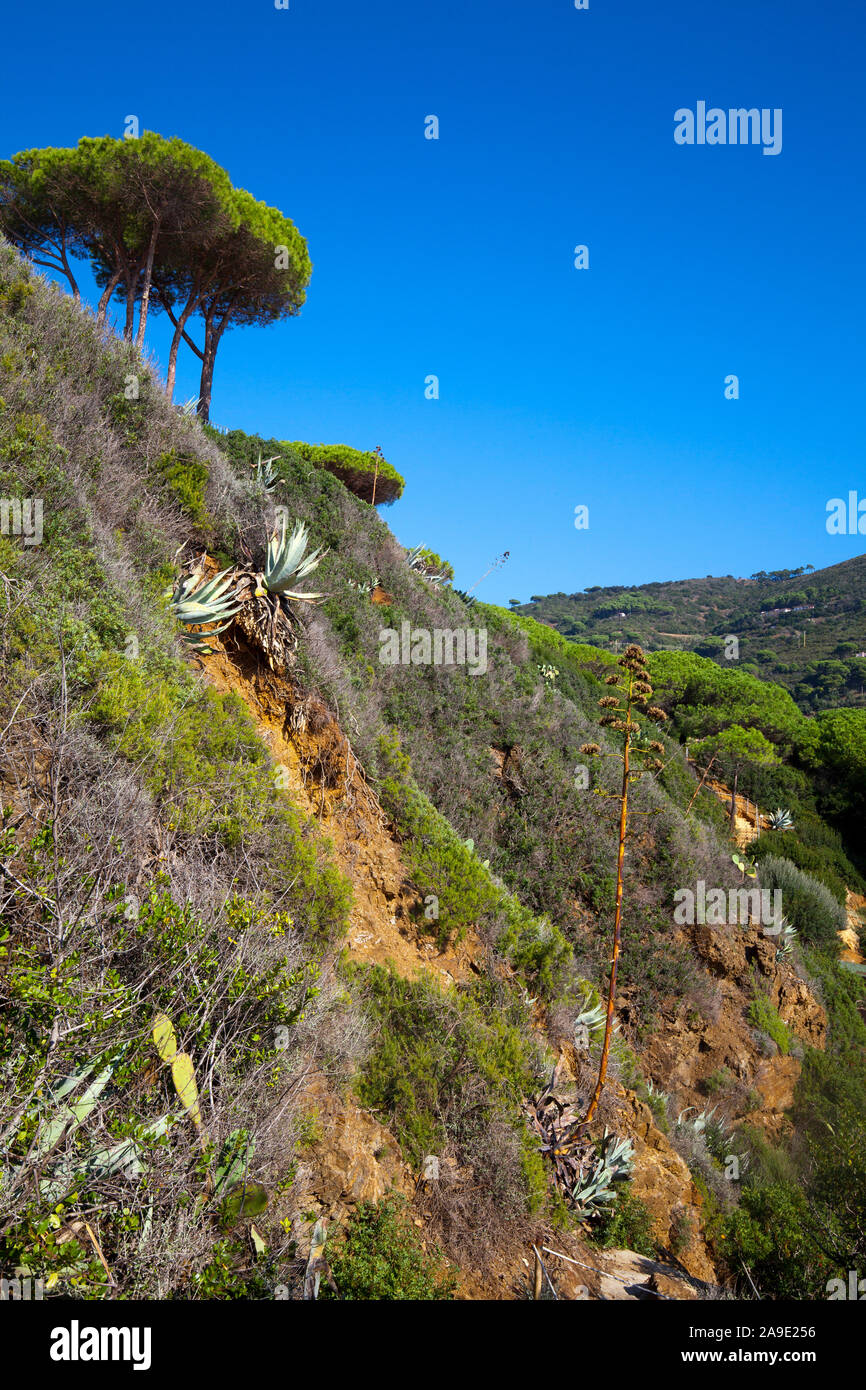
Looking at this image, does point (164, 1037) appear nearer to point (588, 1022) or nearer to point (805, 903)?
point (588, 1022)

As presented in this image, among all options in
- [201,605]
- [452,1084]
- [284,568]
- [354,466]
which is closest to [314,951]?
[452,1084]

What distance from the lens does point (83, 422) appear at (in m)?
6.44

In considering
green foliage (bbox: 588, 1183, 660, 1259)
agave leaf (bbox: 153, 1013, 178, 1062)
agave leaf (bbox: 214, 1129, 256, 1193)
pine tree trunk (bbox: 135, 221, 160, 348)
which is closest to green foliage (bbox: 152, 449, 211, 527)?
agave leaf (bbox: 153, 1013, 178, 1062)

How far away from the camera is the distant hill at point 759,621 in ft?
155

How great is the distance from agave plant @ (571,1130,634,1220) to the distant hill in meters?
35.6

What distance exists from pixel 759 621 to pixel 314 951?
7448 centimetres

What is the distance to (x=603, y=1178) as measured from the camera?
4.96 meters

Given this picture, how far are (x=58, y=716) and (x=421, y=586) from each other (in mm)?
8491

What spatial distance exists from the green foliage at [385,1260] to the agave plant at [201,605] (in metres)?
4.11

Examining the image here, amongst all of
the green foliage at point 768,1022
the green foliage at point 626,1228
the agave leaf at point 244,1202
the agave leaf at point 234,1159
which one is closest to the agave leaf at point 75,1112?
the agave leaf at point 234,1159

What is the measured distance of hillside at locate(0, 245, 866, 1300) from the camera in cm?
261

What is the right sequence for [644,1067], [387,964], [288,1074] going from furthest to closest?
[644,1067] → [387,964] → [288,1074]
